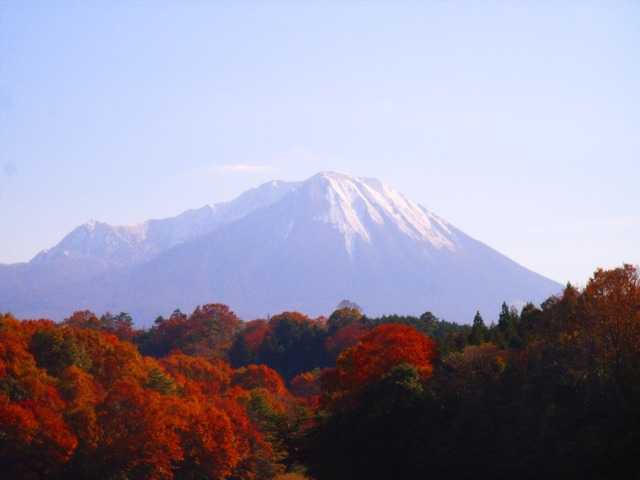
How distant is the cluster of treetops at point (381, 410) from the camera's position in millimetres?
42594

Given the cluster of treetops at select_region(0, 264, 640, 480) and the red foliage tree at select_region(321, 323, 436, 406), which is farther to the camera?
the red foliage tree at select_region(321, 323, 436, 406)

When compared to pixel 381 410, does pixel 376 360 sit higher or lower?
higher

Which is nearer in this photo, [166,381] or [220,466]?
[220,466]

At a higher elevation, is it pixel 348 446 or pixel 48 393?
pixel 48 393

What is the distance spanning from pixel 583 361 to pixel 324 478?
18.8 meters

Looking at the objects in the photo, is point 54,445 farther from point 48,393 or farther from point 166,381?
point 166,381

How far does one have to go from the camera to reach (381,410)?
172ft

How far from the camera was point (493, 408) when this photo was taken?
4812 cm

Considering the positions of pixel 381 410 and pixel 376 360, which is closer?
pixel 381 410

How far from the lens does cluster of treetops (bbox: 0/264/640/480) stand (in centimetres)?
4259

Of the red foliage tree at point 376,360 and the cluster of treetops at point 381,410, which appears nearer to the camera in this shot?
the cluster of treetops at point 381,410

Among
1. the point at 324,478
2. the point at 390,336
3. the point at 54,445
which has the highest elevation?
the point at 390,336

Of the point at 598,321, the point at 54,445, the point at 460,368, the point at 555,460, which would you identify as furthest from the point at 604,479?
the point at 54,445

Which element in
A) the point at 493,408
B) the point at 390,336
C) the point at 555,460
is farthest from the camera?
the point at 390,336
